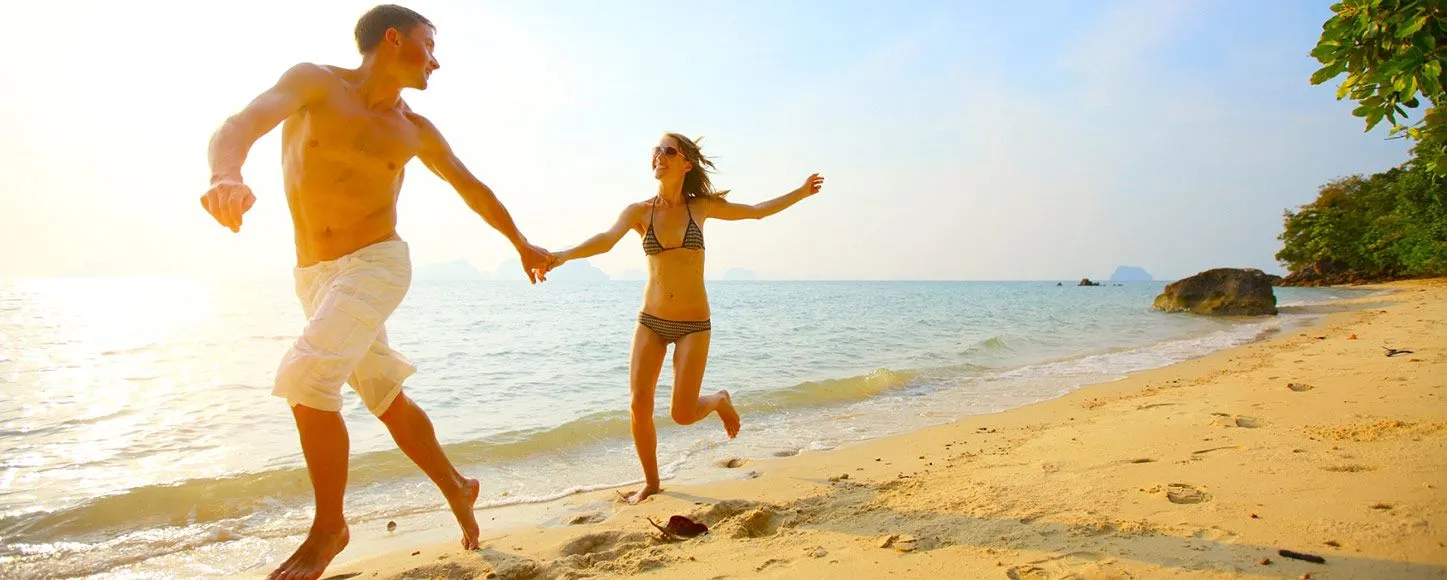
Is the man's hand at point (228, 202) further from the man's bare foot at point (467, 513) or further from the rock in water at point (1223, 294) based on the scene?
the rock in water at point (1223, 294)

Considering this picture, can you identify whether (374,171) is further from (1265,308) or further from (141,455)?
(1265,308)

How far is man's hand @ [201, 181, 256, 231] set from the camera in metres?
1.99

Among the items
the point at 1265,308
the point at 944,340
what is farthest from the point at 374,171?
the point at 1265,308

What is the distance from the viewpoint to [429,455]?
3.49 m

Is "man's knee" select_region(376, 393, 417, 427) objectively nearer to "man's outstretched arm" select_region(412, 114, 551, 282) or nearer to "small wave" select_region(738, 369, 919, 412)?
"man's outstretched arm" select_region(412, 114, 551, 282)

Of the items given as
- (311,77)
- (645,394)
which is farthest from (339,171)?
(645,394)

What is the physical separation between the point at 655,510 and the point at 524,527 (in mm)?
724

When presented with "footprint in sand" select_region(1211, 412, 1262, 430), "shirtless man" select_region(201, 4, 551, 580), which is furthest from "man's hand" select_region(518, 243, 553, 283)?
"footprint in sand" select_region(1211, 412, 1262, 430)

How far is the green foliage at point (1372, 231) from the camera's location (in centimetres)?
4128

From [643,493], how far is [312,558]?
2.12 m

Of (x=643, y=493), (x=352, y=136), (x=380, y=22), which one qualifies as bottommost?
(x=643, y=493)

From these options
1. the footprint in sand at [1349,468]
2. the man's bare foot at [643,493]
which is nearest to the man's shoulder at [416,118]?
the man's bare foot at [643,493]

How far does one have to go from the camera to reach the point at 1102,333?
1981 cm

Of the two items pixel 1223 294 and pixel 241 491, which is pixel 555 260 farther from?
pixel 1223 294
